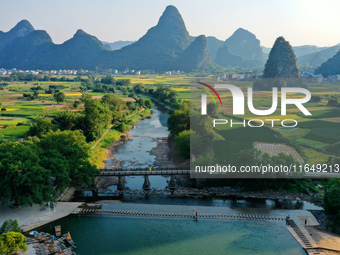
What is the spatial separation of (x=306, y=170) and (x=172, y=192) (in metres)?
13.8

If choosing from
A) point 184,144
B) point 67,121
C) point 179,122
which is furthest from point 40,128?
point 184,144

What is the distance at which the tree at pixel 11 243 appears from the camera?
17897 millimetres

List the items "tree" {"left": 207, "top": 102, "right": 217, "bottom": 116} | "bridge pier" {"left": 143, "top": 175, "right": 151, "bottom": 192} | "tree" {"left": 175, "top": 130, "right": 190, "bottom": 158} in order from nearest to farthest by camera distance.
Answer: "bridge pier" {"left": 143, "top": 175, "right": 151, "bottom": 192} < "tree" {"left": 175, "top": 130, "right": 190, "bottom": 158} < "tree" {"left": 207, "top": 102, "right": 217, "bottom": 116}

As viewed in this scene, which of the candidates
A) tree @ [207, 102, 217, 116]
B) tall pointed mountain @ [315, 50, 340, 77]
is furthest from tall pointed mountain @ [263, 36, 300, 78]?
tree @ [207, 102, 217, 116]

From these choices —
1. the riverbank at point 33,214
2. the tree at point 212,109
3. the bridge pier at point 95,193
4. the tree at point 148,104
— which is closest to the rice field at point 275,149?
the tree at point 212,109

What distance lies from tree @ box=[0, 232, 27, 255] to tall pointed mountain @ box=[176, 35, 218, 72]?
170142 mm

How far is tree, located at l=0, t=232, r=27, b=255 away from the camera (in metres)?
17.9

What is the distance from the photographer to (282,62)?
345ft

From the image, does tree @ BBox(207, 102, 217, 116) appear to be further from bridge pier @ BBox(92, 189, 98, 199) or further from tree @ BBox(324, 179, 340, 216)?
tree @ BBox(324, 179, 340, 216)

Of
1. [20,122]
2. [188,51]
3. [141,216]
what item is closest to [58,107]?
[20,122]

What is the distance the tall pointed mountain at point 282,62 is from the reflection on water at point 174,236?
292ft

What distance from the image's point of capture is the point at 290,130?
46.5 meters

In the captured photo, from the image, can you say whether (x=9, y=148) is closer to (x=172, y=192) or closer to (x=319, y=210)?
(x=172, y=192)

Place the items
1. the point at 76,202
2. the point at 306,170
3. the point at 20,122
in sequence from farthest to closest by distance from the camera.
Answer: the point at 20,122
the point at 306,170
the point at 76,202
